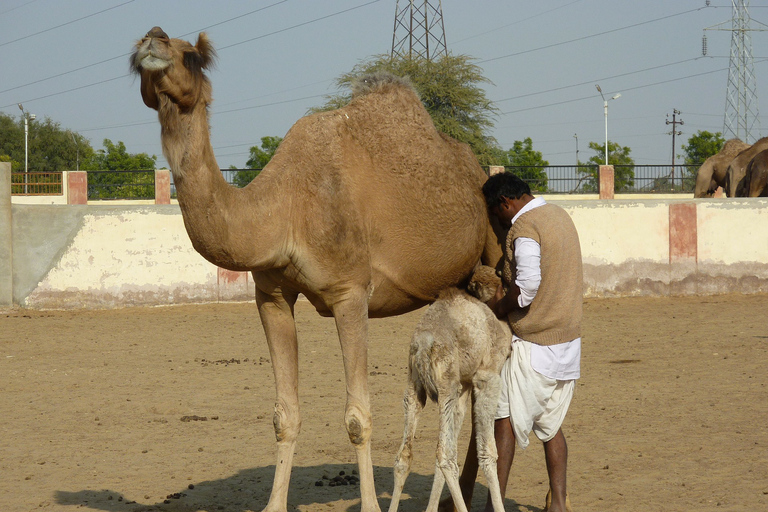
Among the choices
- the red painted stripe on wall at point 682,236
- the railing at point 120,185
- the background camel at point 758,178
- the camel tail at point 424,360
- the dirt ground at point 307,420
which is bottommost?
the dirt ground at point 307,420

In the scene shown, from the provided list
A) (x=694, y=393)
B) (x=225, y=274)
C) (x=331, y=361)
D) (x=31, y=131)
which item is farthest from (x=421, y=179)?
(x=31, y=131)

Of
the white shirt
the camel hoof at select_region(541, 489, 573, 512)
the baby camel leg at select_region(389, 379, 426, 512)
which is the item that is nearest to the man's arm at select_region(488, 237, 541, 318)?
the white shirt

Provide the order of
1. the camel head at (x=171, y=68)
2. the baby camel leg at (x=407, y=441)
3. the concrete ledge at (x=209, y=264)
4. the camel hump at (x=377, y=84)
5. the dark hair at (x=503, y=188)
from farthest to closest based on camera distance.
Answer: the concrete ledge at (x=209, y=264) → the camel hump at (x=377, y=84) → the dark hair at (x=503, y=188) → the baby camel leg at (x=407, y=441) → the camel head at (x=171, y=68)

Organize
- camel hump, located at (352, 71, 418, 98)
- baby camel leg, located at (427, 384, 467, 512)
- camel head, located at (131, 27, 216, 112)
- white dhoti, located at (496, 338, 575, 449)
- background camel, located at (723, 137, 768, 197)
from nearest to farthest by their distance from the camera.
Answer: camel head, located at (131, 27, 216, 112) → baby camel leg, located at (427, 384, 467, 512) → white dhoti, located at (496, 338, 575, 449) → camel hump, located at (352, 71, 418, 98) → background camel, located at (723, 137, 768, 197)

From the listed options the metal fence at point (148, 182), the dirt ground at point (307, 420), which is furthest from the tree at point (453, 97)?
the dirt ground at point (307, 420)

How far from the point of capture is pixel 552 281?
527 centimetres

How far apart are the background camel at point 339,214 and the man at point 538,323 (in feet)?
1.58

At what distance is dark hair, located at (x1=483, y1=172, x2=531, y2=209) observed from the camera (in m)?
5.50

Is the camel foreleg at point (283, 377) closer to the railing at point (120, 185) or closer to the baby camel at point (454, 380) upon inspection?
the baby camel at point (454, 380)

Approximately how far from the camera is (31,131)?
66875mm

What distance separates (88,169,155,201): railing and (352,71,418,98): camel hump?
25851 millimetres

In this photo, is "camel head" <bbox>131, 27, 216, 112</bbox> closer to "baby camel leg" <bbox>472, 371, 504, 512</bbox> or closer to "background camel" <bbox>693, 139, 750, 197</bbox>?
"baby camel leg" <bbox>472, 371, 504, 512</bbox>

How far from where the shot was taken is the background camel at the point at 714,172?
1054 inches

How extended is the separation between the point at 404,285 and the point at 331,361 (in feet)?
21.6
